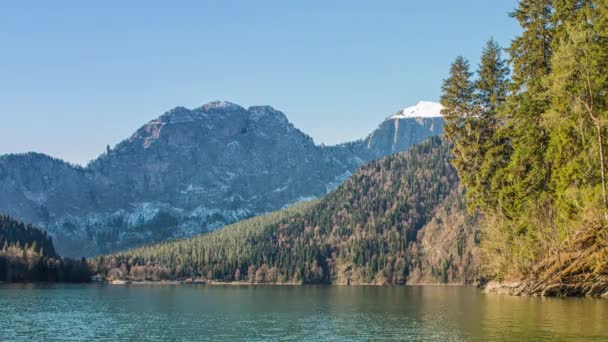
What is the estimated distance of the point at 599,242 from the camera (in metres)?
76.0

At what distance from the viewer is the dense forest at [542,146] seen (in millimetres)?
70062

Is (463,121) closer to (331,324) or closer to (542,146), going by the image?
Answer: (542,146)

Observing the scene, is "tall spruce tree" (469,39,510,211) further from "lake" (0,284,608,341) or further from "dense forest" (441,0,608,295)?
"lake" (0,284,608,341)

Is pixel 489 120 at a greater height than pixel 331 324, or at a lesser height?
greater

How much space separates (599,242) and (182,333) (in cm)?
4884

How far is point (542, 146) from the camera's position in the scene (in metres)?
89.2

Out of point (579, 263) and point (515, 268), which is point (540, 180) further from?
point (515, 268)

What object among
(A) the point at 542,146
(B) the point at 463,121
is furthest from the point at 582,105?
(B) the point at 463,121

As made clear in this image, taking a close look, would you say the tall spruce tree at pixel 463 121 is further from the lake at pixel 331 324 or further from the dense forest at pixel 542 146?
the lake at pixel 331 324

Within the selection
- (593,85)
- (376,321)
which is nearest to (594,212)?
(593,85)

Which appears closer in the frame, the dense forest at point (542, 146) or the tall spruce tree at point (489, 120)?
the dense forest at point (542, 146)

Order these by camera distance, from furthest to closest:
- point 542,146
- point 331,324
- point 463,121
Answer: point 463,121 < point 542,146 < point 331,324

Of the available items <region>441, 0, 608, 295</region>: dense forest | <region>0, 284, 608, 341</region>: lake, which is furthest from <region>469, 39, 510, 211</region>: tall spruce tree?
<region>0, 284, 608, 341</region>: lake

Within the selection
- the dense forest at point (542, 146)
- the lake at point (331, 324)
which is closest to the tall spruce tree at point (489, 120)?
the dense forest at point (542, 146)
